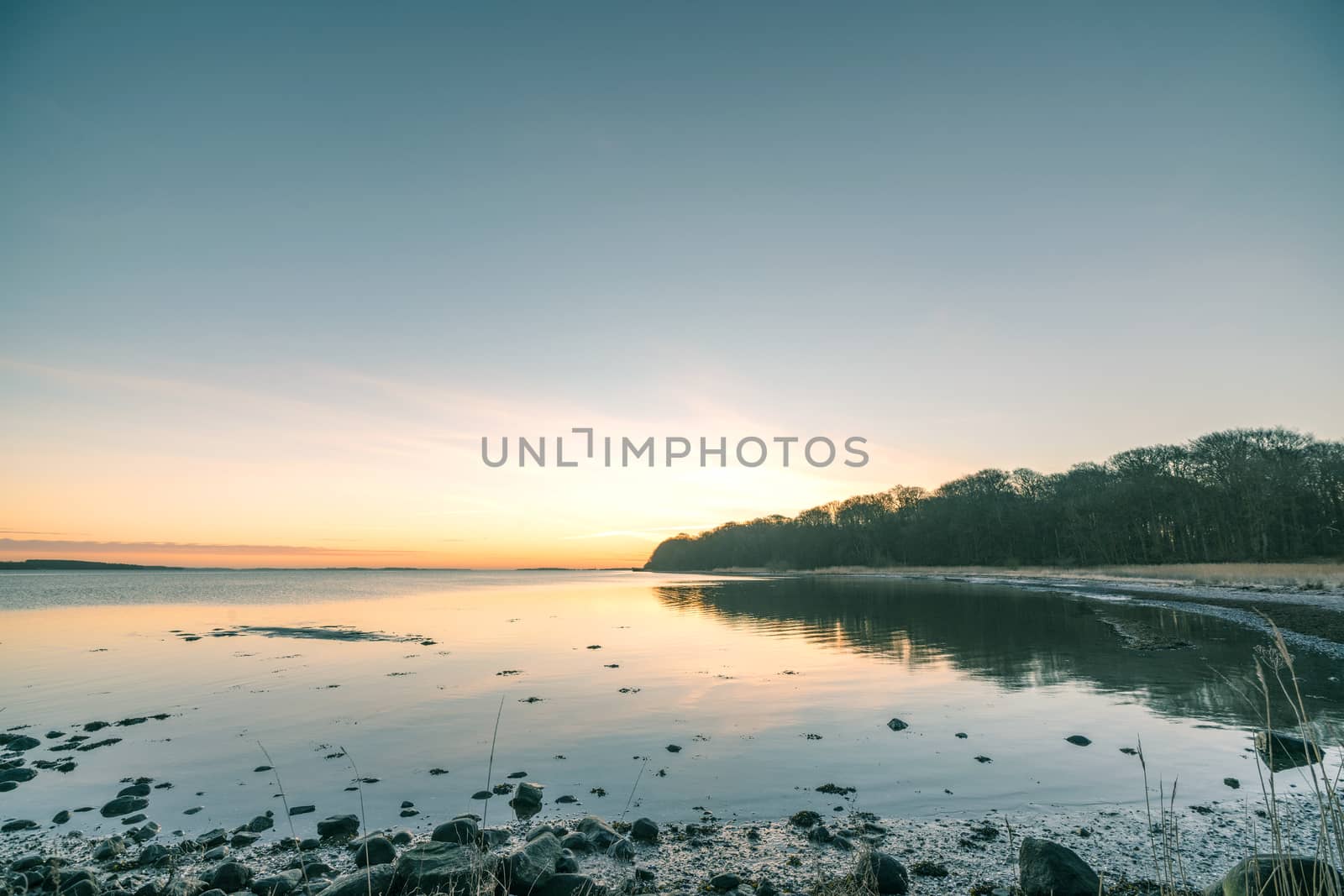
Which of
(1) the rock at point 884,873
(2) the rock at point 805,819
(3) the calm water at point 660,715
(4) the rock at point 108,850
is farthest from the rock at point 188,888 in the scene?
(1) the rock at point 884,873

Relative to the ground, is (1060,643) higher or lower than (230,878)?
lower

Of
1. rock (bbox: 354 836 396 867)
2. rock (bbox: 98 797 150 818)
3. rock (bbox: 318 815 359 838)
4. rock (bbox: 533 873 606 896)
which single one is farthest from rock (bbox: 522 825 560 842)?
rock (bbox: 98 797 150 818)

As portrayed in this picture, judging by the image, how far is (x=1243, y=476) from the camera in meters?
80.6

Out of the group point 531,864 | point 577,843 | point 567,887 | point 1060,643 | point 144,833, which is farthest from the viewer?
point 1060,643

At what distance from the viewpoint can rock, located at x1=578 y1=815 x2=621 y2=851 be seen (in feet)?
33.0

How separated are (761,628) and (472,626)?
20440mm

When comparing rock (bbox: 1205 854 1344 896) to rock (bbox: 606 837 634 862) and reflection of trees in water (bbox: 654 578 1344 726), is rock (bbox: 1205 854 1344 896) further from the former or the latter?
rock (bbox: 606 837 634 862)

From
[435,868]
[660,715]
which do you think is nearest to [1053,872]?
[435,868]

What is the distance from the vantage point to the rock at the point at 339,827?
10.8m

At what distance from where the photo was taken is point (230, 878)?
916 centimetres

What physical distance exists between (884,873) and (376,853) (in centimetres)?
747

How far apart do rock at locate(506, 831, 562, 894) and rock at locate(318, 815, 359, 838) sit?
156 inches

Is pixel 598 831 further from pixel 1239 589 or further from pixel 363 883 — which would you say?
pixel 1239 589

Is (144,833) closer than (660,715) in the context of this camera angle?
Yes
